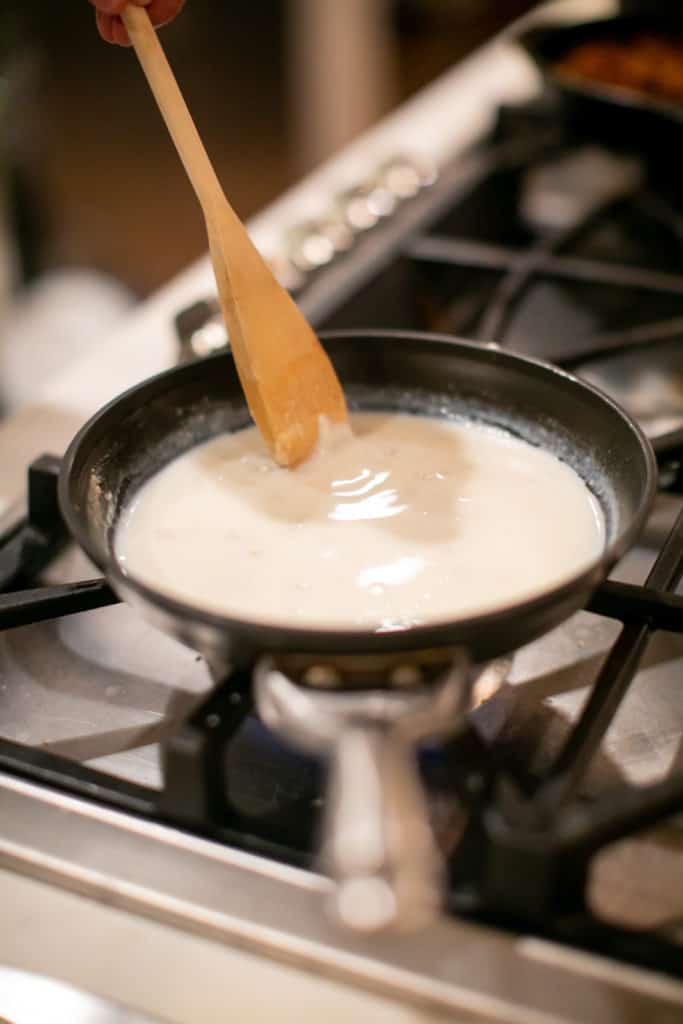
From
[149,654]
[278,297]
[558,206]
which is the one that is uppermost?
[278,297]

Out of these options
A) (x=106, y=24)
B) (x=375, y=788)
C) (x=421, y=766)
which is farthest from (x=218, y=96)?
(x=375, y=788)

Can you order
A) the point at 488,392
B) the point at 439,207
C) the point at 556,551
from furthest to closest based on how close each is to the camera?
the point at 439,207 < the point at 488,392 < the point at 556,551

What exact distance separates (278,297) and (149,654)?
22cm

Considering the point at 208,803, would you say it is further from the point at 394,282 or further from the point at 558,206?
the point at 558,206

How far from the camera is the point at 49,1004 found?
19.9 inches

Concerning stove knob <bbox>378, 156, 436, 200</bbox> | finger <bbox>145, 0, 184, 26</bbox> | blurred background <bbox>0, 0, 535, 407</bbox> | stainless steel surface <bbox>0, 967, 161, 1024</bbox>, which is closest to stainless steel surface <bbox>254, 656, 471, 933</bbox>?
stainless steel surface <bbox>0, 967, 161, 1024</bbox>

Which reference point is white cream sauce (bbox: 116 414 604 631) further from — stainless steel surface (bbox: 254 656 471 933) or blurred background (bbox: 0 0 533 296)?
blurred background (bbox: 0 0 533 296)

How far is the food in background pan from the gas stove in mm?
307

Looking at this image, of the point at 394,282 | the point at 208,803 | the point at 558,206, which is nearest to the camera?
the point at 208,803

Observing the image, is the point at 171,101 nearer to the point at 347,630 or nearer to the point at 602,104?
the point at 347,630

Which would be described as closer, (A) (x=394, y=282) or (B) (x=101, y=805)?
(B) (x=101, y=805)

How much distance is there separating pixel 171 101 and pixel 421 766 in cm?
38

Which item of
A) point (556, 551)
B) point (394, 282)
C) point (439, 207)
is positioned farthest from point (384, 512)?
point (439, 207)

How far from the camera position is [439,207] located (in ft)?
3.66
